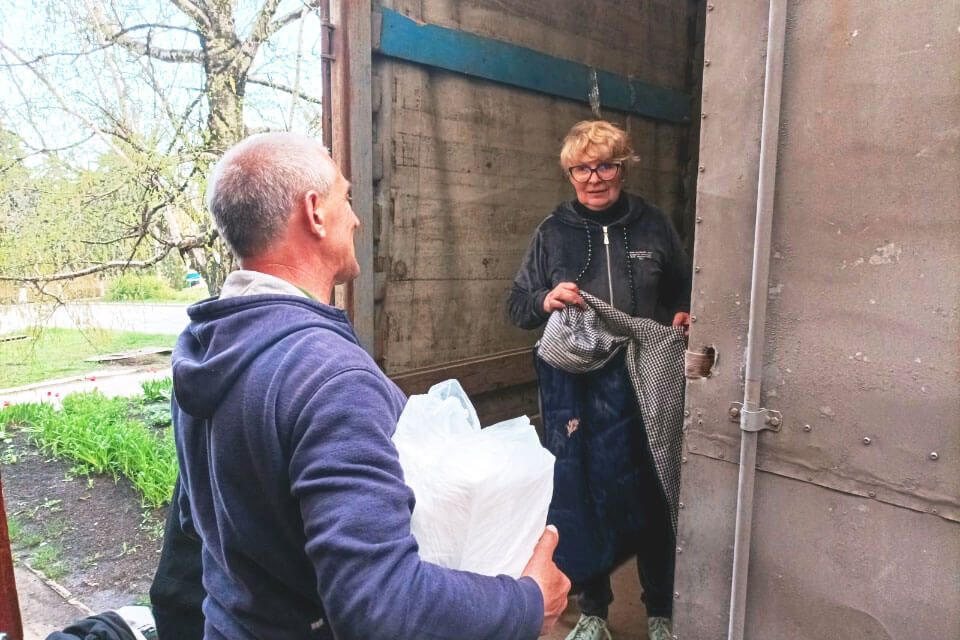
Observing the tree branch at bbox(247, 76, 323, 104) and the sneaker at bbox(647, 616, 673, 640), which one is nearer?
the sneaker at bbox(647, 616, 673, 640)

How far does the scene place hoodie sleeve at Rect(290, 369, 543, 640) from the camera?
2.64ft

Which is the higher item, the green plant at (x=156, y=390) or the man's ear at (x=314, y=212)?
Result: the man's ear at (x=314, y=212)

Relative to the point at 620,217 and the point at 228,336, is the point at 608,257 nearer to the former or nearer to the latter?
the point at 620,217

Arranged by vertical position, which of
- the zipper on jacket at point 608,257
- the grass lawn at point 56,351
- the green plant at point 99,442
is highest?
the zipper on jacket at point 608,257

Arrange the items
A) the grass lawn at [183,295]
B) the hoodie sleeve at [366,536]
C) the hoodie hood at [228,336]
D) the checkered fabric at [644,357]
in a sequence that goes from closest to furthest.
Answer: the hoodie sleeve at [366,536] < the hoodie hood at [228,336] < the checkered fabric at [644,357] < the grass lawn at [183,295]

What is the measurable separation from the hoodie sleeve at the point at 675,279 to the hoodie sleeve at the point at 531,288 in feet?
1.50

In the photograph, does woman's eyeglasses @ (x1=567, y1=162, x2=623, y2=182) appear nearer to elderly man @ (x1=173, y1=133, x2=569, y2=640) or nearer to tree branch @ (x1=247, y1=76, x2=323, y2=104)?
elderly man @ (x1=173, y1=133, x2=569, y2=640)

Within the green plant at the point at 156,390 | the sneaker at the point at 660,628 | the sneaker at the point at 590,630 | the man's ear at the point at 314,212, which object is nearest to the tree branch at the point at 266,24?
the green plant at the point at 156,390

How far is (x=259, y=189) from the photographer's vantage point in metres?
1.02

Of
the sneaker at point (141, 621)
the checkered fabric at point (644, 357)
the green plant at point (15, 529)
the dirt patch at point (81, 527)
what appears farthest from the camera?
the green plant at point (15, 529)

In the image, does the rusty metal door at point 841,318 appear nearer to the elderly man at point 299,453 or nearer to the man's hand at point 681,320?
the man's hand at point 681,320

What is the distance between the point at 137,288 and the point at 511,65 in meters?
2.30

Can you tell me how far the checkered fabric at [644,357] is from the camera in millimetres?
2225

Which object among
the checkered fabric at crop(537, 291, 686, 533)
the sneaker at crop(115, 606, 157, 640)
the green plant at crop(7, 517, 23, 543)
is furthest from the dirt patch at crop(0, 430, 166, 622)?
the checkered fabric at crop(537, 291, 686, 533)
